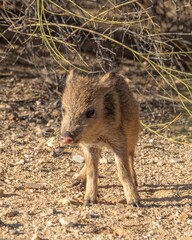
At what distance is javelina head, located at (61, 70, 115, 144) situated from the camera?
6633 mm

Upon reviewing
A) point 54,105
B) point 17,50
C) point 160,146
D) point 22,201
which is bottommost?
point 22,201

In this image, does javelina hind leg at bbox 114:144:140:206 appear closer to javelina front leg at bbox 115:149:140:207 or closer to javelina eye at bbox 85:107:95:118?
javelina front leg at bbox 115:149:140:207

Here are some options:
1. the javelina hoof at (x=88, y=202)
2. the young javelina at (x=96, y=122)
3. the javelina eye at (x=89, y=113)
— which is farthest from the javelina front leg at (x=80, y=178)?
the javelina eye at (x=89, y=113)

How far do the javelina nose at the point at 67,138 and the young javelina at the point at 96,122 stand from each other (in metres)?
0.07

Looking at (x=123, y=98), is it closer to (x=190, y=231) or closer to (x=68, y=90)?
(x=68, y=90)

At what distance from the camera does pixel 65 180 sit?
7.68 m

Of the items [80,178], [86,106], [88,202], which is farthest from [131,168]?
[86,106]

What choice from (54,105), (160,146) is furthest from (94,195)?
(54,105)

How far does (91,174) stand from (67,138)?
791 mm

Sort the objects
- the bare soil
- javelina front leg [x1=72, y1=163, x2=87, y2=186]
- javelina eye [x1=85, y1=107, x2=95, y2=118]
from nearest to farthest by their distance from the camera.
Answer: the bare soil
javelina eye [x1=85, y1=107, x2=95, y2=118]
javelina front leg [x1=72, y1=163, x2=87, y2=186]

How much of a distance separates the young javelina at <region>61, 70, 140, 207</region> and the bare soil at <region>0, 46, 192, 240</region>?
0.90 ft

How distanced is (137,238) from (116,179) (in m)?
1.90

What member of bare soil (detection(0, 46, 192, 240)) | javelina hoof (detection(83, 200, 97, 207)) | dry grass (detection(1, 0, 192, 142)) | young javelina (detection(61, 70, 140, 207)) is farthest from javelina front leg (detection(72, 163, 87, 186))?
dry grass (detection(1, 0, 192, 142))

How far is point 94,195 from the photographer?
691 centimetres
